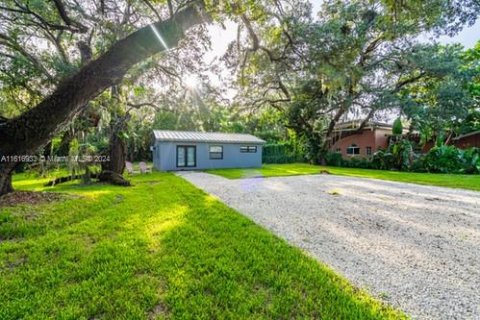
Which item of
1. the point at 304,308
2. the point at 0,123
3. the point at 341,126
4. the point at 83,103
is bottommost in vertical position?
the point at 304,308

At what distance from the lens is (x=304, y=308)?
200 cm

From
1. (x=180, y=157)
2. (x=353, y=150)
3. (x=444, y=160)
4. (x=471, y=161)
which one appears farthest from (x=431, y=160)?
(x=180, y=157)

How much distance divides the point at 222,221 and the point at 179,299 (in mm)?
2288

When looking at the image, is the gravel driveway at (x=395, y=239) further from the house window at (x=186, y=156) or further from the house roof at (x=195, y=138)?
the house window at (x=186, y=156)

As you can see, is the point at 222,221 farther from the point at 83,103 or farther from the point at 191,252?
the point at 83,103

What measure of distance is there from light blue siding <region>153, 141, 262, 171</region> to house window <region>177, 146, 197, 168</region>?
21 cm

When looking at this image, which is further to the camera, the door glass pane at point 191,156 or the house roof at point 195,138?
the door glass pane at point 191,156

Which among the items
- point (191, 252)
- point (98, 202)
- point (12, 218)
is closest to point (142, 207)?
point (98, 202)

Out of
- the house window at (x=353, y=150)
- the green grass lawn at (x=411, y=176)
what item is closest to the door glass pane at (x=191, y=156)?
the green grass lawn at (x=411, y=176)

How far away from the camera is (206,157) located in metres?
16.9

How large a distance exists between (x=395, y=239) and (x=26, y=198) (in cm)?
722

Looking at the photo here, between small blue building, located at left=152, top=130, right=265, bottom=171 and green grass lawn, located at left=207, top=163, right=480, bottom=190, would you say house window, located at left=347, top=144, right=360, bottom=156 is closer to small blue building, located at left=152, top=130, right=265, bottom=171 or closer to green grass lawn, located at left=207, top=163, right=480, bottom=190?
green grass lawn, located at left=207, top=163, right=480, bottom=190

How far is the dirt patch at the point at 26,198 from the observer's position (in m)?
4.89

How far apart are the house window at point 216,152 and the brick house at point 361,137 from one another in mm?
11145
